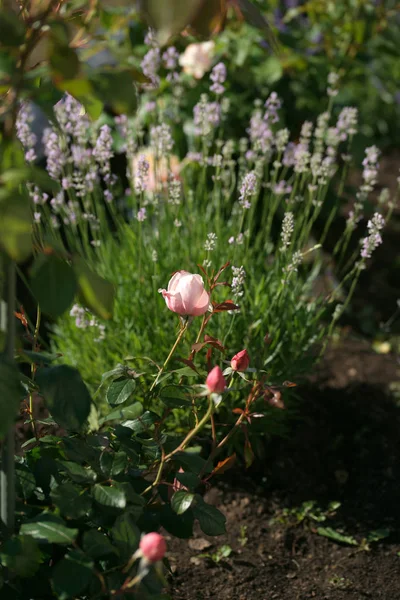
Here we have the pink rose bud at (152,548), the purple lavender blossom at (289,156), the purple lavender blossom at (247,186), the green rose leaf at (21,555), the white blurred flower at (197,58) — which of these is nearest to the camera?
the pink rose bud at (152,548)

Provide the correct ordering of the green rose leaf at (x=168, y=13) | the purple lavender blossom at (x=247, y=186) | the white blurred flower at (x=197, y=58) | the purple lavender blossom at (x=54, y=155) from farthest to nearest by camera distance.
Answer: the white blurred flower at (x=197, y=58)
the purple lavender blossom at (x=54, y=155)
the purple lavender blossom at (x=247, y=186)
the green rose leaf at (x=168, y=13)

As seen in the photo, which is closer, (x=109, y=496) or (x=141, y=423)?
(x=109, y=496)

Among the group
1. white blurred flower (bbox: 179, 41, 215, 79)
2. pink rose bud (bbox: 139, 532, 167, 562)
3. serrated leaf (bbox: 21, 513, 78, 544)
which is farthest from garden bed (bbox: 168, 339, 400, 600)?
white blurred flower (bbox: 179, 41, 215, 79)

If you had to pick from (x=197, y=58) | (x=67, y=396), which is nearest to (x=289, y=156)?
(x=197, y=58)

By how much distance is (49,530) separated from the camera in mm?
1093

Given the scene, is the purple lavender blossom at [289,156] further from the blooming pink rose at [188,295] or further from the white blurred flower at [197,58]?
the blooming pink rose at [188,295]

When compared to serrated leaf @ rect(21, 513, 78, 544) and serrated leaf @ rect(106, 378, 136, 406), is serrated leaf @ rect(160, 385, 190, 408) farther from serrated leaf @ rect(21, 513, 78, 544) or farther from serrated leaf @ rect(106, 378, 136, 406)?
serrated leaf @ rect(21, 513, 78, 544)

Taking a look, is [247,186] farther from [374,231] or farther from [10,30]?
[10,30]

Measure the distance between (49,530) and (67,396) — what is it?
208 mm

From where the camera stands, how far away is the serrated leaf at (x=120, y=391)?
1.36 meters

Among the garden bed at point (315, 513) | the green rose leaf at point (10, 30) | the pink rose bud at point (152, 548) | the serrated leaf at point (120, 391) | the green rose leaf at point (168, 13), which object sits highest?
the green rose leaf at point (168, 13)

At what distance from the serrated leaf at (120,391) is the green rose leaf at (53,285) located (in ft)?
1.37

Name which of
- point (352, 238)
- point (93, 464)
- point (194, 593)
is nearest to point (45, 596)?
point (93, 464)

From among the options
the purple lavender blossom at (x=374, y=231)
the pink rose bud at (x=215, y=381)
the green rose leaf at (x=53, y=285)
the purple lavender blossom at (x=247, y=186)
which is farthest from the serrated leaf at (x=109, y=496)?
the purple lavender blossom at (x=374, y=231)
